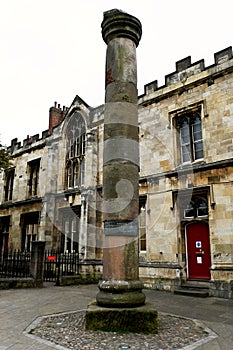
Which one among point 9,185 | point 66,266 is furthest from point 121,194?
point 9,185

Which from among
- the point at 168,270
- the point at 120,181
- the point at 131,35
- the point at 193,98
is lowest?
the point at 168,270

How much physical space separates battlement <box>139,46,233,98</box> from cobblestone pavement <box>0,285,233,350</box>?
351 inches

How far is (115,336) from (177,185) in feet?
26.6

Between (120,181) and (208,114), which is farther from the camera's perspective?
(208,114)

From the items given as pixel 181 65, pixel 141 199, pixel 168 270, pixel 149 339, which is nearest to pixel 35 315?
pixel 149 339

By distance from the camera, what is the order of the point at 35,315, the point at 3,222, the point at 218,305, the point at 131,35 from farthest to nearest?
the point at 3,222 < the point at 218,305 < the point at 131,35 < the point at 35,315

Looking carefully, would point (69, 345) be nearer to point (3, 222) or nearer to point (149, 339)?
point (149, 339)

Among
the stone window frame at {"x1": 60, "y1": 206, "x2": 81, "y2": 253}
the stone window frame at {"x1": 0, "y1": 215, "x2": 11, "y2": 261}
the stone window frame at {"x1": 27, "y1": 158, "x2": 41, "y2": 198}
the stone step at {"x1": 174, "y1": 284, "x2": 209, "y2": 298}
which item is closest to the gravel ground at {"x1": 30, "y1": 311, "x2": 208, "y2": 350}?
the stone step at {"x1": 174, "y1": 284, "x2": 209, "y2": 298}

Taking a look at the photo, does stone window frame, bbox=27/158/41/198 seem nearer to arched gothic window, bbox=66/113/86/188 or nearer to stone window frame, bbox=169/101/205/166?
arched gothic window, bbox=66/113/86/188

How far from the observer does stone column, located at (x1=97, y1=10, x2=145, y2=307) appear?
5848mm

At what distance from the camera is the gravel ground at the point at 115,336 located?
4.59m

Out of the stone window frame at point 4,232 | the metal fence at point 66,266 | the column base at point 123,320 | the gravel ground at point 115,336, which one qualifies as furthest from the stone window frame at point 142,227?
the stone window frame at point 4,232

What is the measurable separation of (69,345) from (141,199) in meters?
9.33

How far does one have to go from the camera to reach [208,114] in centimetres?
1213
